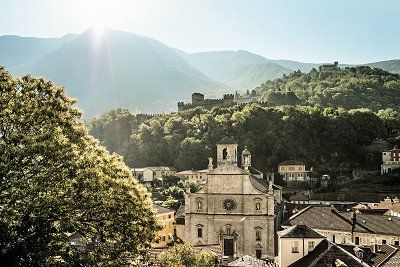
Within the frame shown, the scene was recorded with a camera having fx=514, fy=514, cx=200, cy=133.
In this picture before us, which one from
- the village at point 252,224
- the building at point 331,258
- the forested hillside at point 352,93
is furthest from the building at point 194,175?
the building at point 331,258

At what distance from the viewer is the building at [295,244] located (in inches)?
1154

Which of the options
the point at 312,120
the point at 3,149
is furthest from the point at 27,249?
the point at 312,120

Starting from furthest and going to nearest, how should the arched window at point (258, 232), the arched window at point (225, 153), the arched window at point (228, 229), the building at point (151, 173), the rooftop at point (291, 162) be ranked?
1. the building at point (151, 173)
2. the rooftop at point (291, 162)
3. the arched window at point (225, 153)
4. the arched window at point (228, 229)
5. the arched window at point (258, 232)

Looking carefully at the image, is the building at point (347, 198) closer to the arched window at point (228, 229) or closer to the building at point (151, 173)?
the arched window at point (228, 229)

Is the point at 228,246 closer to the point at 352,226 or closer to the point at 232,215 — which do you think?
the point at 232,215

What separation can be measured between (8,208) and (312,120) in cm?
10311

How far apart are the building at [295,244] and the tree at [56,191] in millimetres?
14780

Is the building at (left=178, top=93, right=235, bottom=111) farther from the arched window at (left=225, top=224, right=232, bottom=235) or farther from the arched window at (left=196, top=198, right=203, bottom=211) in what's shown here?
the arched window at (left=225, top=224, right=232, bottom=235)

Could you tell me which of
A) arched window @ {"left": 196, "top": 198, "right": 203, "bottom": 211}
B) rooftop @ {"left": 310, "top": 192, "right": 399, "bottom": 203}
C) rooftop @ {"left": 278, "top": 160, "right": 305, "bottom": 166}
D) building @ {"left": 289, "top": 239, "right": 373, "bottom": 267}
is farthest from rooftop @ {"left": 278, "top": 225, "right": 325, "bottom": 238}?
rooftop @ {"left": 278, "top": 160, "right": 305, "bottom": 166}

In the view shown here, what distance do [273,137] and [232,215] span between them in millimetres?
56452

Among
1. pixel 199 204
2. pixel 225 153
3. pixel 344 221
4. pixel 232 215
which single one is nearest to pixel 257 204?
pixel 232 215

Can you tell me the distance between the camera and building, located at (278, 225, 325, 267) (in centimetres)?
2931

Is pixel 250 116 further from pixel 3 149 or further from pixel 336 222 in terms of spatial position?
pixel 3 149

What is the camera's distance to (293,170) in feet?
311
